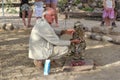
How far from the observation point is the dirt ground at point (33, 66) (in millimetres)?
5820

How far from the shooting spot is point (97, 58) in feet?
22.9

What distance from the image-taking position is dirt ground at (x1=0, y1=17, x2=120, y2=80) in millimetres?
5820

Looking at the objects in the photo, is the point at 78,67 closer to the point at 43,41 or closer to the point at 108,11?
the point at 43,41

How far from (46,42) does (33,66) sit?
1.99 feet

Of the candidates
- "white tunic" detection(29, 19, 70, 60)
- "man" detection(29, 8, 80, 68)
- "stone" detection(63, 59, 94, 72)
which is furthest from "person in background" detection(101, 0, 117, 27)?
"white tunic" detection(29, 19, 70, 60)

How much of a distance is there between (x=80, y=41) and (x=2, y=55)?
1792 millimetres

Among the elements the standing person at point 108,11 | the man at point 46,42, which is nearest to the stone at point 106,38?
the standing person at point 108,11

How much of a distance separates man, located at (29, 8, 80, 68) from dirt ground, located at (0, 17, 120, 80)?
301 millimetres

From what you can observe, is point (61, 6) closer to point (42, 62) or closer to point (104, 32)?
point (104, 32)

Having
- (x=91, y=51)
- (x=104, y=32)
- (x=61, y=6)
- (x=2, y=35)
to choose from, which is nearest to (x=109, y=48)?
(x=91, y=51)

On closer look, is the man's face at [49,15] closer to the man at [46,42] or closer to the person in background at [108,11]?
the man at [46,42]

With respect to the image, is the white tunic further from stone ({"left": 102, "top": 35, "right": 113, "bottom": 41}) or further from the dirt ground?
stone ({"left": 102, "top": 35, "right": 113, "bottom": 41})

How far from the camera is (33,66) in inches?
252

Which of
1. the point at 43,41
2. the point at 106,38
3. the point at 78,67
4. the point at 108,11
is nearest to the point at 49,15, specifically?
the point at 43,41
